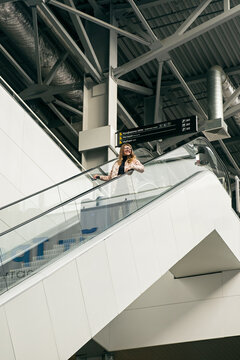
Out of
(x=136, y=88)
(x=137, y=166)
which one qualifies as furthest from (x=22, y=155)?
(x=136, y=88)

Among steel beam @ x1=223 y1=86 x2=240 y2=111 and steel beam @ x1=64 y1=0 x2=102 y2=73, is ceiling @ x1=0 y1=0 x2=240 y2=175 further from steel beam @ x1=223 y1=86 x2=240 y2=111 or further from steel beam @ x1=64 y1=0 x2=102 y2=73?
steel beam @ x1=223 y1=86 x2=240 y2=111

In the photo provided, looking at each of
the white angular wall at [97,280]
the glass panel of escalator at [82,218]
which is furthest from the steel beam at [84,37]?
the white angular wall at [97,280]

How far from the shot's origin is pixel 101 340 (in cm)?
1294

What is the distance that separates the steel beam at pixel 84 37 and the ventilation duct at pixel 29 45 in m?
1.69

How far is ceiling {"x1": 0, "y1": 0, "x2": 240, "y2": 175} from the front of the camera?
1770 centimetres

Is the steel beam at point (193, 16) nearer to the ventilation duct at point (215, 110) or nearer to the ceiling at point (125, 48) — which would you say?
the ceiling at point (125, 48)

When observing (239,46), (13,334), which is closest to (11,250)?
(13,334)

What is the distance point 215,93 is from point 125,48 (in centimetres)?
381

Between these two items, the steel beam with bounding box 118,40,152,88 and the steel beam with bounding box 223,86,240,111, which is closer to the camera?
the steel beam with bounding box 223,86,240,111

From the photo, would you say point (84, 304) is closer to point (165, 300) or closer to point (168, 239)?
point (168, 239)

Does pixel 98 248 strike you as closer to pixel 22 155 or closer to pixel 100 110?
pixel 22 155

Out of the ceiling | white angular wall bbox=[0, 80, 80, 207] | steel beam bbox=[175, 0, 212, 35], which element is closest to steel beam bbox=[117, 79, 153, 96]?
the ceiling

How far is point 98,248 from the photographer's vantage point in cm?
738

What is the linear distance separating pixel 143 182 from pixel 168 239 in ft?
3.42
